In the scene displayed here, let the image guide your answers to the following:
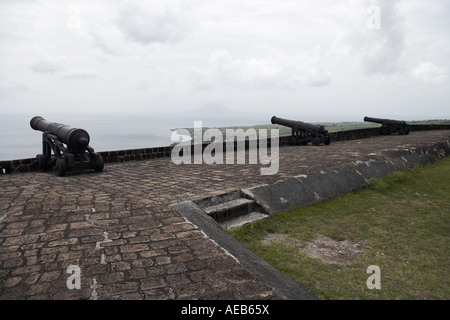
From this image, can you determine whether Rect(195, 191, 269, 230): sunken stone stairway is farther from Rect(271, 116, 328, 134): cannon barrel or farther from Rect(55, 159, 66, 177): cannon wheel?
Rect(271, 116, 328, 134): cannon barrel

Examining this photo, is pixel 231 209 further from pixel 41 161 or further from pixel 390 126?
pixel 390 126

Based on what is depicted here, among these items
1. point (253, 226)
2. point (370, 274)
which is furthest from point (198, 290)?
point (253, 226)

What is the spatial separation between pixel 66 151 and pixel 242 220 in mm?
4895

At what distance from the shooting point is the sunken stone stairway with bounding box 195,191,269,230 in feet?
15.2

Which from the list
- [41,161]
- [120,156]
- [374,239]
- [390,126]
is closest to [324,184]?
[374,239]

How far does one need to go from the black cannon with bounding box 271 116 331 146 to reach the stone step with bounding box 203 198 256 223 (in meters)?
9.28

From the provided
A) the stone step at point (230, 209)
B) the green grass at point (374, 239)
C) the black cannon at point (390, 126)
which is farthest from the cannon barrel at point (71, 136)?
the black cannon at point (390, 126)

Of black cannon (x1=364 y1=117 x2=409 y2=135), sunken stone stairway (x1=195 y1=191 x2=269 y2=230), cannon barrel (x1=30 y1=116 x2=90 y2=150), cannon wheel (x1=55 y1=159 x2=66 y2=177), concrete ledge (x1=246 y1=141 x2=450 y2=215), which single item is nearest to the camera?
sunken stone stairway (x1=195 y1=191 x2=269 y2=230)

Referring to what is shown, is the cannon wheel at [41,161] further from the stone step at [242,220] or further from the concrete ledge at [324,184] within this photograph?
the stone step at [242,220]

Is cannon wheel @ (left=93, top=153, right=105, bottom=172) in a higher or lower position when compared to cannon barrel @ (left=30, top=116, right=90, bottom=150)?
lower

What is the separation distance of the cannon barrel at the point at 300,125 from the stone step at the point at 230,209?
9293mm

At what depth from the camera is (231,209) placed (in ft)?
15.7

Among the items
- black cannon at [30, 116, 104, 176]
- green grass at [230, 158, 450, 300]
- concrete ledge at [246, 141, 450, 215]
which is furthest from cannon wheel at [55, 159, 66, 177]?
green grass at [230, 158, 450, 300]

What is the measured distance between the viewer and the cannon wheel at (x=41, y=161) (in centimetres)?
821
